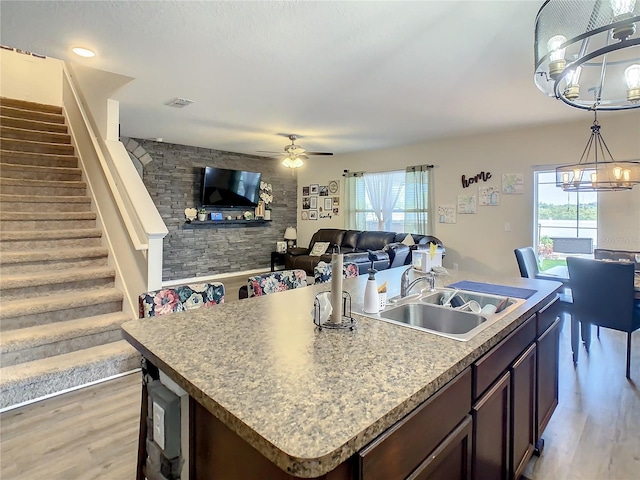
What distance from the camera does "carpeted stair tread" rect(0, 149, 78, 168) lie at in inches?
165

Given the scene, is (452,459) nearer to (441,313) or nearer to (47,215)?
(441,313)

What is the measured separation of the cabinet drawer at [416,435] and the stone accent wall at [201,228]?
629 cm

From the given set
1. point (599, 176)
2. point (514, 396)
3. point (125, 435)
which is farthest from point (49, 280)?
point (599, 176)

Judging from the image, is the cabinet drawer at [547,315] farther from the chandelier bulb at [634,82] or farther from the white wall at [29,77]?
the white wall at [29,77]

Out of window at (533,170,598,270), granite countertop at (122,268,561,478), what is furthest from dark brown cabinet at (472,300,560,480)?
window at (533,170,598,270)

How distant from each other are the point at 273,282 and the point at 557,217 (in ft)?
15.6

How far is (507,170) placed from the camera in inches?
219

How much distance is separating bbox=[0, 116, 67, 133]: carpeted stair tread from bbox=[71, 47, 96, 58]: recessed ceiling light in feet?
8.83

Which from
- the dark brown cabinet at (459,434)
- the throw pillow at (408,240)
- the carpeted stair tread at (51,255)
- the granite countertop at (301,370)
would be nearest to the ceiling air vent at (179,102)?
the carpeted stair tread at (51,255)

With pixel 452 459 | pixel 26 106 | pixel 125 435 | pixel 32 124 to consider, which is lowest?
pixel 125 435

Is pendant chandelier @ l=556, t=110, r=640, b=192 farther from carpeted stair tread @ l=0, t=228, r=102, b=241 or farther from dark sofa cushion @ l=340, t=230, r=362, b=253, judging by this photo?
carpeted stair tread @ l=0, t=228, r=102, b=241

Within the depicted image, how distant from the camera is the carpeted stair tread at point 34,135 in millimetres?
4551

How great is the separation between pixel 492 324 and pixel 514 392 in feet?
1.23

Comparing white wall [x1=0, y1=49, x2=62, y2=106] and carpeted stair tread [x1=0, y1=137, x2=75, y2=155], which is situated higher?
white wall [x1=0, y1=49, x2=62, y2=106]
